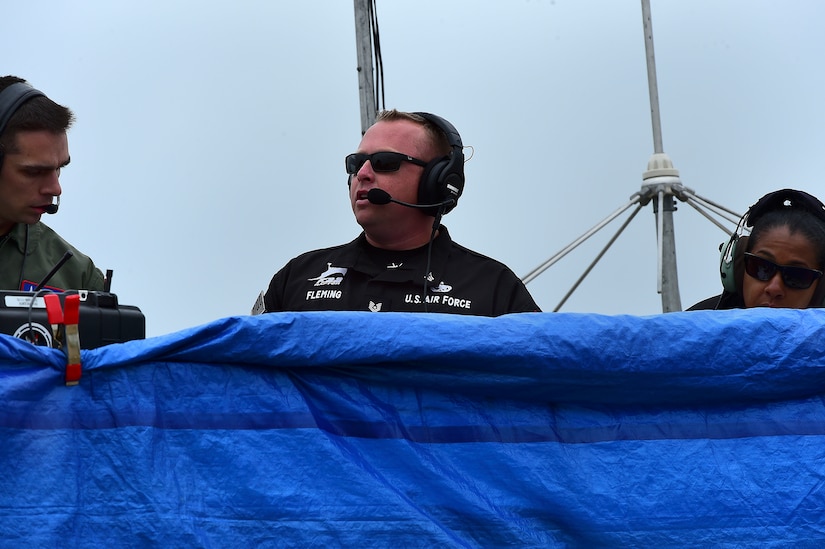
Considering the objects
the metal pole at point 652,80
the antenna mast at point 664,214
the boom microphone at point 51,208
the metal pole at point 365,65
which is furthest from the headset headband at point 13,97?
the metal pole at point 652,80

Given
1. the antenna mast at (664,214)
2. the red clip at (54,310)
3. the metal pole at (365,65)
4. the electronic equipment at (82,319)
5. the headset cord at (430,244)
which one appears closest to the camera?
the red clip at (54,310)

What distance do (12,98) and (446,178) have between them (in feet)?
3.88

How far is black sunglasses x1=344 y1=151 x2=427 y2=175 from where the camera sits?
122 inches

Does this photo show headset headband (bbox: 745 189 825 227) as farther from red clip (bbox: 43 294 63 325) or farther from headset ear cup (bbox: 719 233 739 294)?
red clip (bbox: 43 294 63 325)

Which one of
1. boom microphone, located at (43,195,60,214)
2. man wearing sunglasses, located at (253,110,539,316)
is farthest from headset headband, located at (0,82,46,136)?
man wearing sunglasses, located at (253,110,539,316)

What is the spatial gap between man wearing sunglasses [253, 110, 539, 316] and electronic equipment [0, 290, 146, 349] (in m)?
0.87

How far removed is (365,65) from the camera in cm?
461

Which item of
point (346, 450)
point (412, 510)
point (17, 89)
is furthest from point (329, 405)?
point (17, 89)

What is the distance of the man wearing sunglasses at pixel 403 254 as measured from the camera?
299cm

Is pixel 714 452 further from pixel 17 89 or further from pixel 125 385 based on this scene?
pixel 17 89

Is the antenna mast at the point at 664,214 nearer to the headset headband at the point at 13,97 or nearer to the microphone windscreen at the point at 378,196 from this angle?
the microphone windscreen at the point at 378,196

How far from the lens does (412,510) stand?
6.49 feet

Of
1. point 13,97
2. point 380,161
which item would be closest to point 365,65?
point 380,161

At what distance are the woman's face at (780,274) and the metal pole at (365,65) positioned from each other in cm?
199
